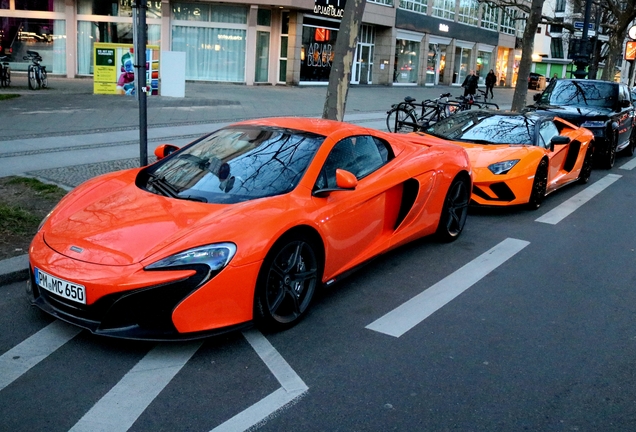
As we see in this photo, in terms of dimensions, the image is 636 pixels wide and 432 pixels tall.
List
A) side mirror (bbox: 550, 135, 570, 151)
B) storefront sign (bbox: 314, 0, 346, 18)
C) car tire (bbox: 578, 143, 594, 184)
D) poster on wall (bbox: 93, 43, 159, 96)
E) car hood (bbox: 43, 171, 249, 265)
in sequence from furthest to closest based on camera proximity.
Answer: storefront sign (bbox: 314, 0, 346, 18), poster on wall (bbox: 93, 43, 159, 96), car tire (bbox: 578, 143, 594, 184), side mirror (bbox: 550, 135, 570, 151), car hood (bbox: 43, 171, 249, 265)

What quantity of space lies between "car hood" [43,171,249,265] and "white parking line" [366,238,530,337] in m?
1.44

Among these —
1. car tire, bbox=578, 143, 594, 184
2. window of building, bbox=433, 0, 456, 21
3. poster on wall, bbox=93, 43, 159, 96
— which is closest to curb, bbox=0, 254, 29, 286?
car tire, bbox=578, 143, 594, 184

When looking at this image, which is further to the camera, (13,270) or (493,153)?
(493,153)

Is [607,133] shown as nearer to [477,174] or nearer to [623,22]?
[477,174]

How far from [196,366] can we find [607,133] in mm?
11082

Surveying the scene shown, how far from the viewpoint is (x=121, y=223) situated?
4277mm

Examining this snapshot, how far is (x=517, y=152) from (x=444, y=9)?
126ft

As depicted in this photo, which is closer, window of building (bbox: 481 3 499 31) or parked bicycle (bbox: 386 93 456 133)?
parked bicycle (bbox: 386 93 456 133)

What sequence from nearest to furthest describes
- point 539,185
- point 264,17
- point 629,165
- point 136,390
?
point 136,390 < point 539,185 < point 629,165 < point 264,17

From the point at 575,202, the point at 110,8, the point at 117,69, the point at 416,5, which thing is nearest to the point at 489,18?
the point at 416,5

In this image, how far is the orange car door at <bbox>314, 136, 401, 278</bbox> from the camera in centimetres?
488

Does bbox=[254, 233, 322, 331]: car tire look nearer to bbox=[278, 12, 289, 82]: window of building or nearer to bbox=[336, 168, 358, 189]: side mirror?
bbox=[336, 168, 358, 189]: side mirror

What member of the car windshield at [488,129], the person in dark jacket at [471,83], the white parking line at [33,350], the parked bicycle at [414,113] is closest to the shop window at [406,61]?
the person in dark jacket at [471,83]

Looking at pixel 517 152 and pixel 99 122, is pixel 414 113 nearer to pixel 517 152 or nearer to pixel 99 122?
pixel 99 122
